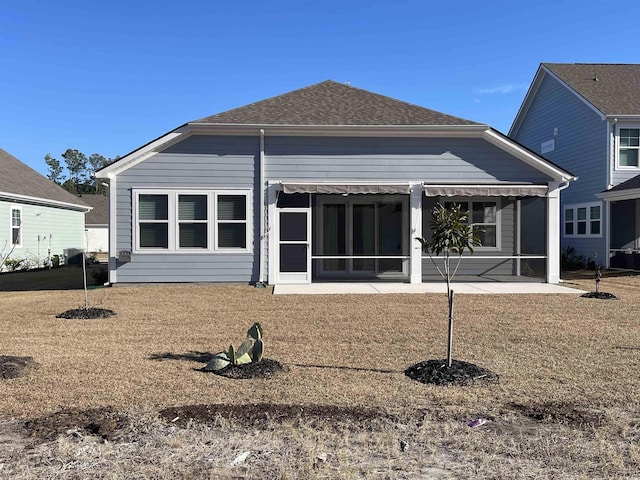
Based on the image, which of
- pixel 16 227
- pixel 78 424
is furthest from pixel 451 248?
pixel 16 227

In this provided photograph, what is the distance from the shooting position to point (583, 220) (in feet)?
63.6

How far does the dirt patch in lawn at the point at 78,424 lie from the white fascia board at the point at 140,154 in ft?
30.3

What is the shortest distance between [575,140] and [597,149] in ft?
5.44

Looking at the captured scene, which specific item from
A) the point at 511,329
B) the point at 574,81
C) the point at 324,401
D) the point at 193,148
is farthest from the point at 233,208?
the point at 574,81

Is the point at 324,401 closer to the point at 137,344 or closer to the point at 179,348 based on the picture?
the point at 179,348

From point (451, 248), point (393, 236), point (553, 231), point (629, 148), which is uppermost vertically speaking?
point (629, 148)

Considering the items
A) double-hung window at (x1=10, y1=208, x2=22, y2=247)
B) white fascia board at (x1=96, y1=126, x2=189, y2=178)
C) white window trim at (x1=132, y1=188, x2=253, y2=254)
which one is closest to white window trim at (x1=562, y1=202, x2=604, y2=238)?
white window trim at (x1=132, y1=188, x2=253, y2=254)

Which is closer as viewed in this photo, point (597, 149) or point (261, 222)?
point (261, 222)

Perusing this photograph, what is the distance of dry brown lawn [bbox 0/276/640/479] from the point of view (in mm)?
3393

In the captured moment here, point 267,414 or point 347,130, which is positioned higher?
point 347,130

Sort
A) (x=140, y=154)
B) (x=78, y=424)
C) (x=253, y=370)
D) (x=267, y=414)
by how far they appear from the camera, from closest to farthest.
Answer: (x=78, y=424) → (x=267, y=414) → (x=253, y=370) → (x=140, y=154)

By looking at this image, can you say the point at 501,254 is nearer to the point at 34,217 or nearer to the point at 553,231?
the point at 553,231

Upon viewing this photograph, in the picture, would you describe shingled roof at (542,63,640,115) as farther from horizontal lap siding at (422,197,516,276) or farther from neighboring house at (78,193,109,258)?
neighboring house at (78,193,109,258)

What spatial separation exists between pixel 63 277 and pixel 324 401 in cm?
1537
